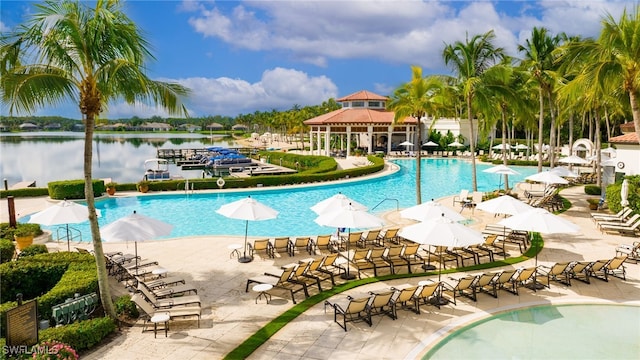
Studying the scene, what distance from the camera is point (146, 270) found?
11367mm

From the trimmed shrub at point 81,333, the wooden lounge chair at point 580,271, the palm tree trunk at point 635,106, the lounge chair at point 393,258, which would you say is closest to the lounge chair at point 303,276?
the lounge chair at point 393,258

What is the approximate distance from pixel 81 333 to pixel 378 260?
744cm

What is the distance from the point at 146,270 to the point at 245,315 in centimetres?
378

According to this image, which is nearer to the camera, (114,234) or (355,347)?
(355,347)

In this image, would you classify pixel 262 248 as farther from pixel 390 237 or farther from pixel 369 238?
pixel 390 237

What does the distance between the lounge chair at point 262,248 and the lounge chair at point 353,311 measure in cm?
435

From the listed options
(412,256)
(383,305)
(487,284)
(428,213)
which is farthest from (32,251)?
(487,284)

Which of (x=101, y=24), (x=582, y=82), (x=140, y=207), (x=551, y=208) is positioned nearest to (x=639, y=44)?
(x=582, y=82)

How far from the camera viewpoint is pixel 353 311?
8570 mm

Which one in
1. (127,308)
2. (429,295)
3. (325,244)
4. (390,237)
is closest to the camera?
(127,308)

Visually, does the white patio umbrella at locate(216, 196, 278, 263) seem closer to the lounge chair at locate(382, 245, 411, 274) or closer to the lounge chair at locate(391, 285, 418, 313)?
the lounge chair at locate(382, 245, 411, 274)

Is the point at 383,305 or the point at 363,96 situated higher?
the point at 363,96

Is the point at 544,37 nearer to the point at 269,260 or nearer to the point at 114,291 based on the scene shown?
the point at 269,260

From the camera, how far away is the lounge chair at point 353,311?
8.47 metres
